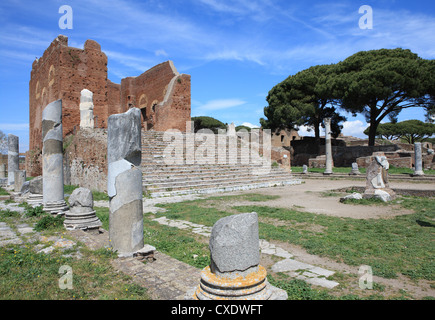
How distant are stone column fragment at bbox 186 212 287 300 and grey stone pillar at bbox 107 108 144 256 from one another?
1805 millimetres

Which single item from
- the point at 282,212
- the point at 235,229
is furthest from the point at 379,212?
the point at 235,229

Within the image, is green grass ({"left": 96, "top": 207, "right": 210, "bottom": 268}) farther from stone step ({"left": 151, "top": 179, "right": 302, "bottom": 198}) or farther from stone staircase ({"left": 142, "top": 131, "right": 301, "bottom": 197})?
stone staircase ({"left": 142, "top": 131, "right": 301, "bottom": 197})

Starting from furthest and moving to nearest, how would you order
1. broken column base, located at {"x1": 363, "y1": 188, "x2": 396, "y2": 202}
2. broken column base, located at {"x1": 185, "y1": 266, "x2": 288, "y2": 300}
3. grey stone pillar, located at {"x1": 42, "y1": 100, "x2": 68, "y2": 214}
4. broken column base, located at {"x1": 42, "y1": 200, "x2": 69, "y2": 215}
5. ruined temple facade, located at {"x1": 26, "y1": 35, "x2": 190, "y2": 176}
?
ruined temple facade, located at {"x1": 26, "y1": 35, "x2": 190, "y2": 176} → broken column base, located at {"x1": 363, "y1": 188, "x2": 396, "y2": 202} → grey stone pillar, located at {"x1": 42, "y1": 100, "x2": 68, "y2": 214} → broken column base, located at {"x1": 42, "y1": 200, "x2": 69, "y2": 215} → broken column base, located at {"x1": 185, "y1": 266, "x2": 288, "y2": 300}

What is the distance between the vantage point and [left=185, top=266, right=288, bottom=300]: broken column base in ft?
7.32

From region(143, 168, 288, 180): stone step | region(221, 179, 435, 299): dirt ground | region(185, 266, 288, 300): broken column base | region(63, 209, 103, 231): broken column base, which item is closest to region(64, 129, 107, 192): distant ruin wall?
region(143, 168, 288, 180): stone step

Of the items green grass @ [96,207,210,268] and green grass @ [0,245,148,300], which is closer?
green grass @ [0,245,148,300]

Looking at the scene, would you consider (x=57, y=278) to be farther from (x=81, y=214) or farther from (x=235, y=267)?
(x=81, y=214)

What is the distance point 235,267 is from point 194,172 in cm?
1058

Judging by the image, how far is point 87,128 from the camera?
13.7 meters

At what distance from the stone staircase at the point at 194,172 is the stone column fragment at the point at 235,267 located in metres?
7.91

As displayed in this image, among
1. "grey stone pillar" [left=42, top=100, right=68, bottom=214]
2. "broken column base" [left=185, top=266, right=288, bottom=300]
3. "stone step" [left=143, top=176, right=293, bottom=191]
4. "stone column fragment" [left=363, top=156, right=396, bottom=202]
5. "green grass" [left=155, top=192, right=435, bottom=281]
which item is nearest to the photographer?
"broken column base" [left=185, top=266, right=288, bottom=300]

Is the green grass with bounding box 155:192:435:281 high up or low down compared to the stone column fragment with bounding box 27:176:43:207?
down
